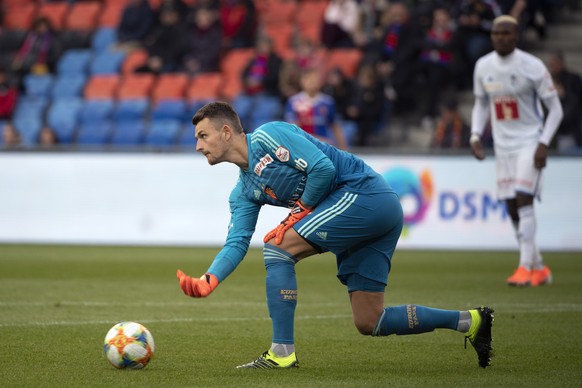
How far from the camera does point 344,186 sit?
6746 millimetres

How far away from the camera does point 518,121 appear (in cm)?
1214

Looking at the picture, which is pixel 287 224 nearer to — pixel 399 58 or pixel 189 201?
pixel 189 201

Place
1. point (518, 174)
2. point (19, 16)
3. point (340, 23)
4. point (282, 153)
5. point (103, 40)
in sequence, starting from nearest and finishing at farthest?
point (282, 153), point (518, 174), point (340, 23), point (103, 40), point (19, 16)

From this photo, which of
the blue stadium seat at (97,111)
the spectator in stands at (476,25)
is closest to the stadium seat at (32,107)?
the blue stadium seat at (97,111)

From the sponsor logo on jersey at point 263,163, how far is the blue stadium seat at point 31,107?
1736cm

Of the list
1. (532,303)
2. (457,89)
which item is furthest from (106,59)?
(532,303)

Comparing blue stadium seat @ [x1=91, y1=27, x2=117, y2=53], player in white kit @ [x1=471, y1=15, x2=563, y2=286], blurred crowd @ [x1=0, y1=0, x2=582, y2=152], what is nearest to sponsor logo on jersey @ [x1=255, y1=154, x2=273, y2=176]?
player in white kit @ [x1=471, y1=15, x2=563, y2=286]

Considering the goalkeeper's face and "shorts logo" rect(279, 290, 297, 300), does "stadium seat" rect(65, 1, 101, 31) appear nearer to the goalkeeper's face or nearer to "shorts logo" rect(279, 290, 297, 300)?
the goalkeeper's face

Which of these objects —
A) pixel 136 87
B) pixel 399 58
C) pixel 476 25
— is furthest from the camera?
pixel 136 87

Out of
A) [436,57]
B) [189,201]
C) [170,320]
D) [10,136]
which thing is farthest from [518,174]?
[10,136]

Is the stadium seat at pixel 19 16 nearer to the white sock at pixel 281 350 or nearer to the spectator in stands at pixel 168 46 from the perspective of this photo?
the spectator in stands at pixel 168 46

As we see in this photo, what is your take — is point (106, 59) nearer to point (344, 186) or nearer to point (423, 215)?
point (423, 215)

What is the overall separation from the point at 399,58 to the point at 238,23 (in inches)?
169

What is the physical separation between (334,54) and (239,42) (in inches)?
89.8
